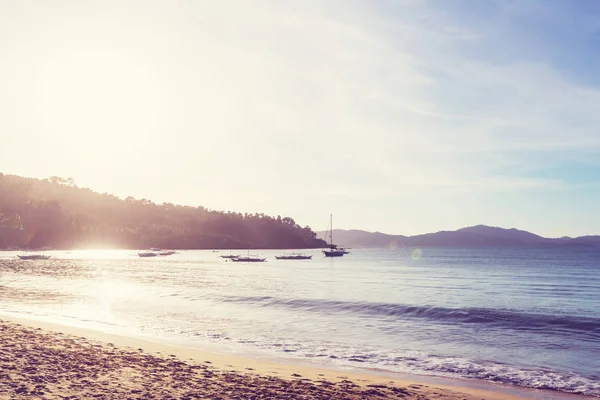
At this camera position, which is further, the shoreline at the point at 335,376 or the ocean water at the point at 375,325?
the ocean water at the point at 375,325

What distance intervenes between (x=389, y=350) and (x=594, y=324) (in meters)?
18.2

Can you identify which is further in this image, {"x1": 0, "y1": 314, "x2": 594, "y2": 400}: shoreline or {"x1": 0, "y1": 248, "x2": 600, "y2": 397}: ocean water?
{"x1": 0, "y1": 248, "x2": 600, "y2": 397}: ocean water

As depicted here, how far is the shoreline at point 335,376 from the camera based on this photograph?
1617 cm

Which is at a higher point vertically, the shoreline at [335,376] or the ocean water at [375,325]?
the shoreline at [335,376]

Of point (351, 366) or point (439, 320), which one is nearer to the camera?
point (351, 366)

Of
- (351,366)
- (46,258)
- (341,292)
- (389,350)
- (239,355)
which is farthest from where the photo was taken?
(46,258)

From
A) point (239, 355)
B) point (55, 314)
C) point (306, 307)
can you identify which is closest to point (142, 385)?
point (239, 355)

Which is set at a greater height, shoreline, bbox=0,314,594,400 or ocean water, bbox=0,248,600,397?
shoreline, bbox=0,314,594,400

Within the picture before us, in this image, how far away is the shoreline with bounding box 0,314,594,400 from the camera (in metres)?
16.2

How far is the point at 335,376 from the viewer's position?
17.7 m

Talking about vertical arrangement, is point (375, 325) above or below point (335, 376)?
below

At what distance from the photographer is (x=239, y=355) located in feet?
71.6

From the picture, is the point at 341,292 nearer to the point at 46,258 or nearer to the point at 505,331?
the point at 505,331

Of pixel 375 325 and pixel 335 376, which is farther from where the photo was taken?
pixel 375 325
